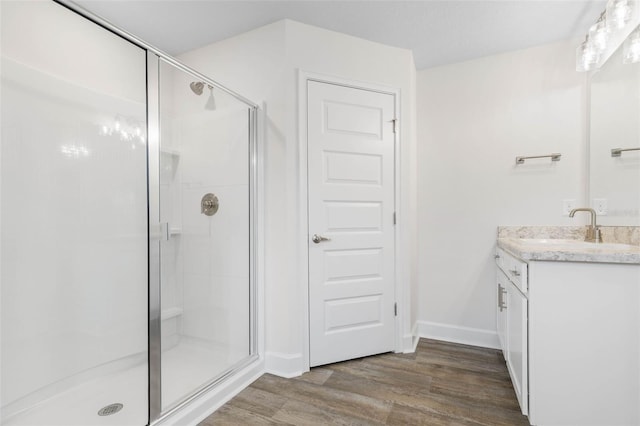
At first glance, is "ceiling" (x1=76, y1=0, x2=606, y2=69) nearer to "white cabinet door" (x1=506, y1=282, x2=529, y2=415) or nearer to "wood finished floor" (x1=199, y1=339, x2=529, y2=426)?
"white cabinet door" (x1=506, y1=282, x2=529, y2=415)

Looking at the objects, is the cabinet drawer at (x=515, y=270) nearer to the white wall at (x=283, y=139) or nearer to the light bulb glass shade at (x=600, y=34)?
the white wall at (x=283, y=139)

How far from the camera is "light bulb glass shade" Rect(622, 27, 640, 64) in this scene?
1778mm

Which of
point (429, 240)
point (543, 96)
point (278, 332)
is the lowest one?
point (278, 332)

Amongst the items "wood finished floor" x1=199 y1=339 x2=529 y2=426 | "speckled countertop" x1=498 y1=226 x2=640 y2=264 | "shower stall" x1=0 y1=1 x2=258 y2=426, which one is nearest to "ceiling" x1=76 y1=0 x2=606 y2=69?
"shower stall" x1=0 y1=1 x2=258 y2=426

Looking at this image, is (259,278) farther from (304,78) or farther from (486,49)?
(486,49)

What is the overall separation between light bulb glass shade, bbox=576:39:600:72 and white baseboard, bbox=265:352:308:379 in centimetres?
280

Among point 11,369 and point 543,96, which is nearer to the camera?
point 11,369

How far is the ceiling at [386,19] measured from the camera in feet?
6.84

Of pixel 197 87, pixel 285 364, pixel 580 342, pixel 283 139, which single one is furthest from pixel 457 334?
pixel 197 87

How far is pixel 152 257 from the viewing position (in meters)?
1.58

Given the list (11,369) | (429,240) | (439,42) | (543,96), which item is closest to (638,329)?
(429,240)

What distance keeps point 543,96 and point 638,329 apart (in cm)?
190

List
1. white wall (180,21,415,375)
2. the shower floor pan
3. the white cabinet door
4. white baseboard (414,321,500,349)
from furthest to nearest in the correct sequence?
white baseboard (414,321,500,349)
white wall (180,21,415,375)
the shower floor pan
the white cabinet door

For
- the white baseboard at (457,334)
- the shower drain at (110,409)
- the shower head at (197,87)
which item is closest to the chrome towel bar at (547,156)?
the white baseboard at (457,334)
